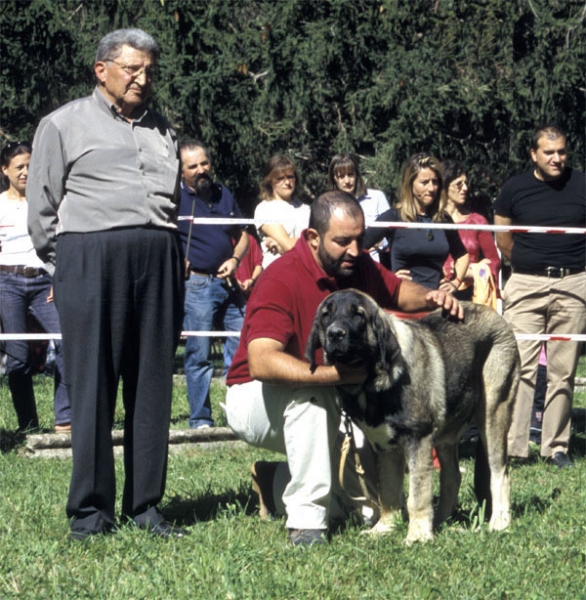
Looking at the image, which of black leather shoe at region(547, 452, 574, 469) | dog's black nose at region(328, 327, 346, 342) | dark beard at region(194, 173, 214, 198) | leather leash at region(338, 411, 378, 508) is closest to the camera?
dog's black nose at region(328, 327, 346, 342)

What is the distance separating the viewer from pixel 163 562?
4.84 meters

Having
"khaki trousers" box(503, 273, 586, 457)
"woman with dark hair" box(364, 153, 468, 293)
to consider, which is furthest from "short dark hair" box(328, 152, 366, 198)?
"khaki trousers" box(503, 273, 586, 457)

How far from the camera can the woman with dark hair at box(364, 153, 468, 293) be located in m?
7.88

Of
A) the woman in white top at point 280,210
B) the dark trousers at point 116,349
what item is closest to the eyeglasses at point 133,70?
the dark trousers at point 116,349

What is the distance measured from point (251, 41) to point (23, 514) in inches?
566

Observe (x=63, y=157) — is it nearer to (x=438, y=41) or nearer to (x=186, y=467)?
(x=186, y=467)

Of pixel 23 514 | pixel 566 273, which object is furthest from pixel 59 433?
pixel 566 273

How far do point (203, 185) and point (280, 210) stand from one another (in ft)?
2.21

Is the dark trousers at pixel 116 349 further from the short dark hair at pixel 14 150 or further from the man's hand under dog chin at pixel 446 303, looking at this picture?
the short dark hair at pixel 14 150

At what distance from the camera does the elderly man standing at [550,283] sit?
808 cm

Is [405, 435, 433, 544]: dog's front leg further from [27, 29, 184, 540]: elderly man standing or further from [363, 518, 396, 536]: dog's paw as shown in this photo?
[27, 29, 184, 540]: elderly man standing

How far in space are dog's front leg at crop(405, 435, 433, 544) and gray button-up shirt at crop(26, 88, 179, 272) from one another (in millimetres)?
1617

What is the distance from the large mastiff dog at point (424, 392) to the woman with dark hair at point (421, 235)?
1.93m

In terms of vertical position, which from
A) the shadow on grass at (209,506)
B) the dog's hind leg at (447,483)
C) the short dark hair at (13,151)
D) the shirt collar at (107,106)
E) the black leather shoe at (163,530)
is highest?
the shirt collar at (107,106)
